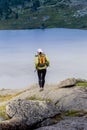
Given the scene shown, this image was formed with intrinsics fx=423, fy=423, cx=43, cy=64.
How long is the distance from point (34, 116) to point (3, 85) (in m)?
80.2

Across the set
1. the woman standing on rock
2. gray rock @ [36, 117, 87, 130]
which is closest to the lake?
the woman standing on rock

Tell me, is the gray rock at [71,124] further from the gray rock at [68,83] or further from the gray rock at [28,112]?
the gray rock at [68,83]

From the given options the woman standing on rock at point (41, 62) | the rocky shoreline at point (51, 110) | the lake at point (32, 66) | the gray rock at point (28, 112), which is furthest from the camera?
the lake at point (32, 66)

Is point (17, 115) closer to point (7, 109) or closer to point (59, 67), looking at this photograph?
point (7, 109)

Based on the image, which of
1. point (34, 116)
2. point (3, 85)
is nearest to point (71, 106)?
point (34, 116)

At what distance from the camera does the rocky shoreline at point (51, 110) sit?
39.1 m

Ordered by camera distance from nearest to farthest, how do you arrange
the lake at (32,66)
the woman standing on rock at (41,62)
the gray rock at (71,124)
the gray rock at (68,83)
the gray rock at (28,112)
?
the gray rock at (71,124)
the gray rock at (28,112)
the woman standing on rock at (41,62)
the gray rock at (68,83)
the lake at (32,66)

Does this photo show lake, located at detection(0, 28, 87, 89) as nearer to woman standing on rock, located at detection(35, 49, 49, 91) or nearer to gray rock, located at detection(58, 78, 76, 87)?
gray rock, located at detection(58, 78, 76, 87)

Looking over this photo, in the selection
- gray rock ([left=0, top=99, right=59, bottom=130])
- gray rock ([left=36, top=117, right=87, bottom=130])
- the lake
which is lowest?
the lake

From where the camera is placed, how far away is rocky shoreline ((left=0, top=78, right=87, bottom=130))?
128 ft

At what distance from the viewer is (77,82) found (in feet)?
158

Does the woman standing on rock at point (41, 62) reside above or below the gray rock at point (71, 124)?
above

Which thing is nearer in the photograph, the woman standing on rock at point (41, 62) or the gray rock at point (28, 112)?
the gray rock at point (28, 112)

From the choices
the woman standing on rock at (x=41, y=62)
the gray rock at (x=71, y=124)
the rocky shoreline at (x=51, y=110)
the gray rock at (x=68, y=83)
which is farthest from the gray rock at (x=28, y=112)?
the gray rock at (x=68, y=83)
